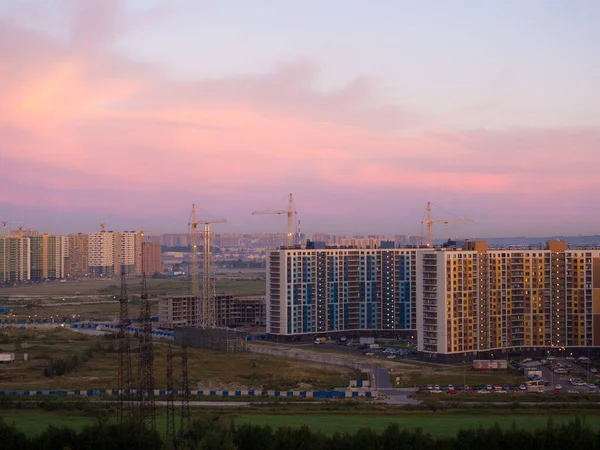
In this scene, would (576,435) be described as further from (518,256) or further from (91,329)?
(91,329)

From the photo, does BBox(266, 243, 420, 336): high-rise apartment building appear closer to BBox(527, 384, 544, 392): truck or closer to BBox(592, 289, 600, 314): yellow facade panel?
BBox(592, 289, 600, 314): yellow facade panel

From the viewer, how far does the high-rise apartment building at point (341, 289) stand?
38594 mm

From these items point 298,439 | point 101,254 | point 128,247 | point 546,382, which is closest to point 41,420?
point 298,439

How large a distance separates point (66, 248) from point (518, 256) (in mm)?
75808

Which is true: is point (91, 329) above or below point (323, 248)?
below

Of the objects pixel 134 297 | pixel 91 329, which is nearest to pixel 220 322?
pixel 91 329

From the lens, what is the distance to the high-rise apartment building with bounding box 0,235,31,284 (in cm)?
8869

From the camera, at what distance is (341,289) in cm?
4025

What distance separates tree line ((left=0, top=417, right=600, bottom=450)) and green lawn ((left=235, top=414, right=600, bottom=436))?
205cm

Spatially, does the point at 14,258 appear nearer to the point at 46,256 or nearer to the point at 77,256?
the point at 46,256

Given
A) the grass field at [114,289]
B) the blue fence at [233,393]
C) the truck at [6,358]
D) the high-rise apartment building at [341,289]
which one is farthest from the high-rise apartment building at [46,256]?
the blue fence at [233,393]

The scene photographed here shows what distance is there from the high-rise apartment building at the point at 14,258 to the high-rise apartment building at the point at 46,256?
1031 millimetres

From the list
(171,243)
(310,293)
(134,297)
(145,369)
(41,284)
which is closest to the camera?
(145,369)

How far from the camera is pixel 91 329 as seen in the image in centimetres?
4378
